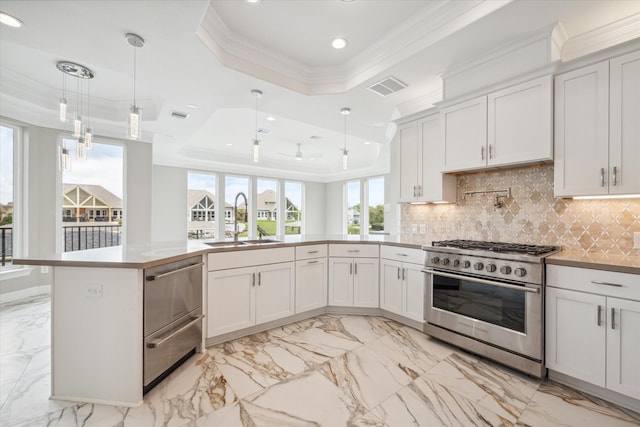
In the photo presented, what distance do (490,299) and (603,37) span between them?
223cm

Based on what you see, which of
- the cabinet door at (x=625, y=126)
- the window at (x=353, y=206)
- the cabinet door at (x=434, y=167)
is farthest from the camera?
the window at (x=353, y=206)

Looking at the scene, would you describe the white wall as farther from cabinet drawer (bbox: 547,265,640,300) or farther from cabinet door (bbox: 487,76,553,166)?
cabinet drawer (bbox: 547,265,640,300)

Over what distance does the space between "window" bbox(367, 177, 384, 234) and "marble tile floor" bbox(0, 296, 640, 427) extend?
6157 mm

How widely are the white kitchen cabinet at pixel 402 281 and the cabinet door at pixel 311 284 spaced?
69 cm

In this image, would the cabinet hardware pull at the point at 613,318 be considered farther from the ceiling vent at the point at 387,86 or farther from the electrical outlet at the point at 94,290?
the electrical outlet at the point at 94,290

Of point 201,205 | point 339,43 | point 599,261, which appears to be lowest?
point 599,261

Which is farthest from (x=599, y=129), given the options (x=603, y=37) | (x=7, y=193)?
(x=7, y=193)

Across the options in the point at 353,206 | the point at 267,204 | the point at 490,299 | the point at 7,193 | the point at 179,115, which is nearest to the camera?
the point at 490,299

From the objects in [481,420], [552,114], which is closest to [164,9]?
[552,114]

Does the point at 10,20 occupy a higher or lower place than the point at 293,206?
higher

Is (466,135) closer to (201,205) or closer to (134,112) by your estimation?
(134,112)

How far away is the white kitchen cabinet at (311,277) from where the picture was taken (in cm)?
326

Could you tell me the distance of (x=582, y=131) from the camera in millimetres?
2195

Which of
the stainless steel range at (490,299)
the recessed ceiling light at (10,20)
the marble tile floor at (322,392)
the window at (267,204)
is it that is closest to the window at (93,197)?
the marble tile floor at (322,392)
